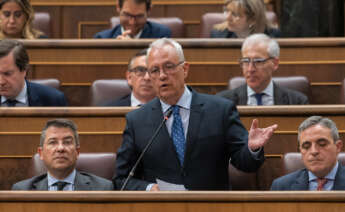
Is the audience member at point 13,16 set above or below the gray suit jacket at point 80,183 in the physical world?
above

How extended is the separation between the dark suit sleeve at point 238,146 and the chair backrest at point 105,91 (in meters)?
0.55

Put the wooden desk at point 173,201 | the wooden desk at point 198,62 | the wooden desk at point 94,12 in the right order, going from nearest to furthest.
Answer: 1. the wooden desk at point 173,201
2. the wooden desk at point 198,62
3. the wooden desk at point 94,12

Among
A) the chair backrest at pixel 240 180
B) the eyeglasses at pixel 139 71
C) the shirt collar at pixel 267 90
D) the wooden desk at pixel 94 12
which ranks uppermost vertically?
the wooden desk at pixel 94 12

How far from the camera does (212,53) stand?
6.70 feet

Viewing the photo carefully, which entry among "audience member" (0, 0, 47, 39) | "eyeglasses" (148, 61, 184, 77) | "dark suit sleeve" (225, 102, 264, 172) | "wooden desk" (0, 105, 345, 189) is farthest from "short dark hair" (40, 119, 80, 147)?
"audience member" (0, 0, 47, 39)

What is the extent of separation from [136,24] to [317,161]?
897mm

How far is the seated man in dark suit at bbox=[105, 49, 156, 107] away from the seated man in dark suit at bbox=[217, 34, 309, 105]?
0.18m

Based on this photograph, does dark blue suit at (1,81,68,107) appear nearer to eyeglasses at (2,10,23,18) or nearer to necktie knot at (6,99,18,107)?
necktie knot at (6,99,18,107)

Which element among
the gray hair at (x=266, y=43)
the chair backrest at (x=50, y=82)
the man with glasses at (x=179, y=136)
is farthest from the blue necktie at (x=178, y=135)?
the chair backrest at (x=50, y=82)

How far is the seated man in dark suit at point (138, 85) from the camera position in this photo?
1778mm

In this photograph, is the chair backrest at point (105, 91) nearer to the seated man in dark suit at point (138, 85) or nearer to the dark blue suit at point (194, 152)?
the seated man in dark suit at point (138, 85)

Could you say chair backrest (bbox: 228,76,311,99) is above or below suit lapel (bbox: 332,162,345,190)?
A: above

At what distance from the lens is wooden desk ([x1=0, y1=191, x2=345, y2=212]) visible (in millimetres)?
1048

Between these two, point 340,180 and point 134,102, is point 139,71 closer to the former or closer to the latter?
point 134,102
